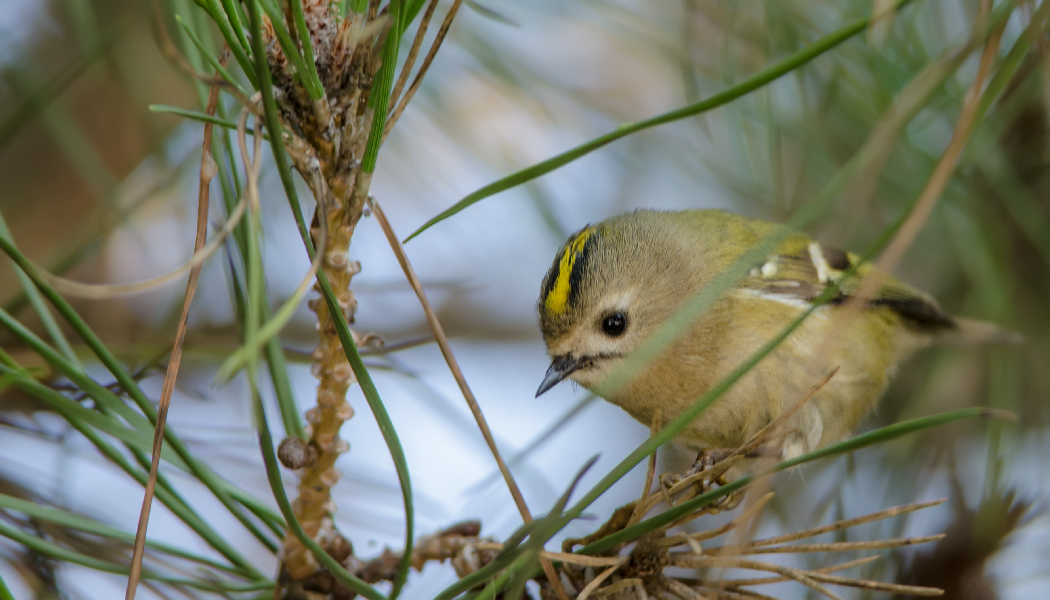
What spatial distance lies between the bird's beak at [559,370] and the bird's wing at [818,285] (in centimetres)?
35

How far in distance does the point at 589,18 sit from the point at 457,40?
236 millimetres

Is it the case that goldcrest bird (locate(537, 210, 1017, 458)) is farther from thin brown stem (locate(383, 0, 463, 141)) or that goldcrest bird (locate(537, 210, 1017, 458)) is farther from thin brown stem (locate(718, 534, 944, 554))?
thin brown stem (locate(383, 0, 463, 141))

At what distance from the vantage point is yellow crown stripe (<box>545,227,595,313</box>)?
1339mm

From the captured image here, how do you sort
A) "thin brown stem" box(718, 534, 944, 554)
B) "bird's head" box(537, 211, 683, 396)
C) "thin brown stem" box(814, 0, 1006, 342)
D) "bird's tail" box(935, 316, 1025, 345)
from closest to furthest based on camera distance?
1. "thin brown stem" box(814, 0, 1006, 342)
2. "thin brown stem" box(718, 534, 944, 554)
3. "bird's tail" box(935, 316, 1025, 345)
4. "bird's head" box(537, 211, 683, 396)

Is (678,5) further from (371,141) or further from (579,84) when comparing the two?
(371,141)

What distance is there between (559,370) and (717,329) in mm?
252

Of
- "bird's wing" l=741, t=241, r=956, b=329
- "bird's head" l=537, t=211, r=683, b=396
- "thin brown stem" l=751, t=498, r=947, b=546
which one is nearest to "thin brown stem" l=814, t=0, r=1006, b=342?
"thin brown stem" l=751, t=498, r=947, b=546

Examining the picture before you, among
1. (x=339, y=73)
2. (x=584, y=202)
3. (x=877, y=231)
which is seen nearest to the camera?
(x=339, y=73)

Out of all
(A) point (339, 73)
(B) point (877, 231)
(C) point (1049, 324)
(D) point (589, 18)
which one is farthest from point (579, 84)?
(A) point (339, 73)

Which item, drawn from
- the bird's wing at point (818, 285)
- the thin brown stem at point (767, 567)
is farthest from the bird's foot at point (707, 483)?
the bird's wing at point (818, 285)

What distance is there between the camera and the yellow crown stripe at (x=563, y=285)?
4.39 ft

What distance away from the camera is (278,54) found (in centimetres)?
58

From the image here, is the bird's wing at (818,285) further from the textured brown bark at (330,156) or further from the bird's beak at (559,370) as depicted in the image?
the textured brown bark at (330,156)

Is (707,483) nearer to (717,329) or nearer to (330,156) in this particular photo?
(330,156)
